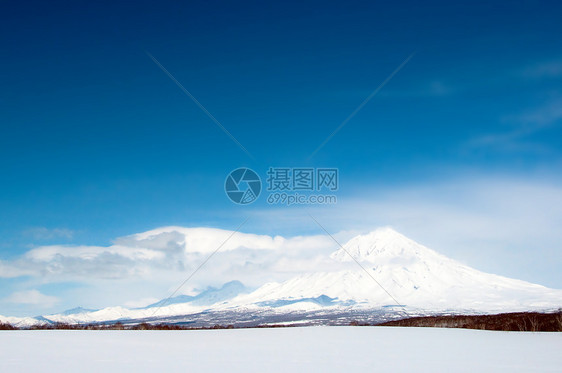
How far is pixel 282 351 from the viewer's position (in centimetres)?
1395

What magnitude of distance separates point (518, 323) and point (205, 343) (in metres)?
14.3

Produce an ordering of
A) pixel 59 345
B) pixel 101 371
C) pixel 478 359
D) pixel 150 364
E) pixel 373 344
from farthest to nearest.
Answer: pixel 373 344, pixel 59 345, pixel 478 359, pixel 150 364, pixel 101 371

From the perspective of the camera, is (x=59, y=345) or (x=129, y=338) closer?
(x=59, y=345)

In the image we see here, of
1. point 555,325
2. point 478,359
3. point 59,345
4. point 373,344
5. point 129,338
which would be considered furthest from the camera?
point 555,325

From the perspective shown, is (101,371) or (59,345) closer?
(101,371)

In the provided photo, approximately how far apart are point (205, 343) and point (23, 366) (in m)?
6.03

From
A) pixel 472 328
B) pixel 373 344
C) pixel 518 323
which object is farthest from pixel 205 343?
pixel 518 323

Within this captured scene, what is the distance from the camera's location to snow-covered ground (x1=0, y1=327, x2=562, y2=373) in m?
11.5

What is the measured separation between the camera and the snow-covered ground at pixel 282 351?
11500 mm

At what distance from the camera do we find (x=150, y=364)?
11.8 metres

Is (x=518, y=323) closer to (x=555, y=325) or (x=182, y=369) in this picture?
(x=555, y=325)

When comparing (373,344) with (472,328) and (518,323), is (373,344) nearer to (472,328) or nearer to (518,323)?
(472,328)

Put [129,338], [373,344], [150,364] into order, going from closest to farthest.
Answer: [150,364]
[373,344]
[129,338]

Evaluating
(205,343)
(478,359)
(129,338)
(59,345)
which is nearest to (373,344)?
(478,359)
